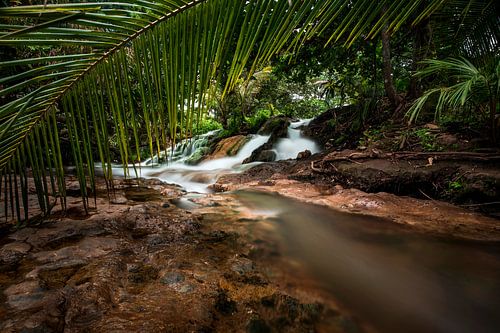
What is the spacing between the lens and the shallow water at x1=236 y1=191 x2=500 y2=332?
4.86 feet

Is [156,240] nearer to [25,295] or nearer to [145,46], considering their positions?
[25,295]

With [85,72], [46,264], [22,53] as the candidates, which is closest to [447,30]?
[85,72]

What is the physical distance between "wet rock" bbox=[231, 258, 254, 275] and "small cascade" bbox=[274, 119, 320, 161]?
20.2ft

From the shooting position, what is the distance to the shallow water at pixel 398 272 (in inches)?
58.4

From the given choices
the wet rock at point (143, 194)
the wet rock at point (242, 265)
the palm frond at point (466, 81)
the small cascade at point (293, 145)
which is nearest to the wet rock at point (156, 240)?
the wet rock at point (242, 265)

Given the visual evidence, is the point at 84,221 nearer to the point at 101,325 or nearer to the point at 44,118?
the point at 101,325

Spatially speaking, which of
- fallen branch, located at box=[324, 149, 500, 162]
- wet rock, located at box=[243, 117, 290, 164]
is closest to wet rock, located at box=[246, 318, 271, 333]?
fallen branch, located at box=[324, 149, 500, 162]

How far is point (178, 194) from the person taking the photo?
433 cm

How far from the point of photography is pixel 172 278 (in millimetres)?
1622

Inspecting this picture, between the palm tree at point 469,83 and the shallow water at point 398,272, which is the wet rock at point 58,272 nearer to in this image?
the shallow water at point 398,272

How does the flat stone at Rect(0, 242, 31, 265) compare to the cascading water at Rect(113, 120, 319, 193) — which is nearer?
the flat stone at Rect(0, 242, 31, 265)

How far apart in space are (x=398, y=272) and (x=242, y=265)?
1.16 meters

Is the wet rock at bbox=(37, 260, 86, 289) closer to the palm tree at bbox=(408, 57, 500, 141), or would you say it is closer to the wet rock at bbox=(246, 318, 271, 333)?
the wet rock at bbox=(246, 318, 271, 333)

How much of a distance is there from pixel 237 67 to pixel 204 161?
8.83m
